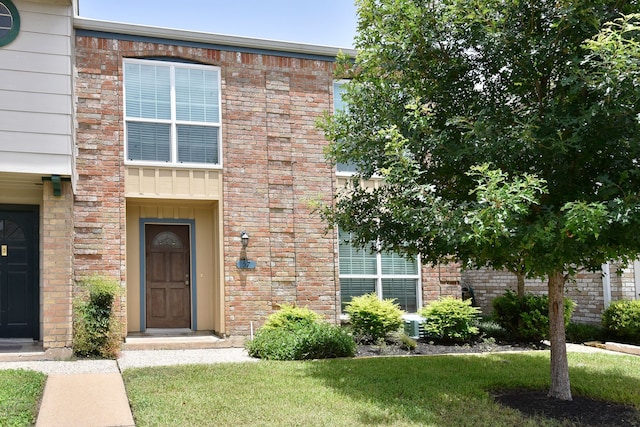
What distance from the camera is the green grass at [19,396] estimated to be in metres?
6.05

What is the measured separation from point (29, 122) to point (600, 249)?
25.8 ft

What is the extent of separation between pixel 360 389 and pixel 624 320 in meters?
7.10

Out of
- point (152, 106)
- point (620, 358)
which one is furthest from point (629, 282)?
point (152, 106)

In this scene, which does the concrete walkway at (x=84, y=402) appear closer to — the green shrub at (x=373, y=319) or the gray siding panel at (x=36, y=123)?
the gray siding panel at (x=36, y=123)

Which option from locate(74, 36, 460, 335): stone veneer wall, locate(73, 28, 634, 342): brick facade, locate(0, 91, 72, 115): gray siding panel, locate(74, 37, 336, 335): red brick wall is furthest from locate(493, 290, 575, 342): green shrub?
locate(0, 91, 72, 115): gray siding panel

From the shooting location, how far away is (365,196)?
332 inches

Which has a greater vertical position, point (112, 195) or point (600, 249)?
point (112, 195)

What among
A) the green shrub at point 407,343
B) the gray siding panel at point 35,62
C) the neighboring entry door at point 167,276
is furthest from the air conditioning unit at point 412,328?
the gray siding panel at point 35,62

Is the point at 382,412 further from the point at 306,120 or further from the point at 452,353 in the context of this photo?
the point at 306,120

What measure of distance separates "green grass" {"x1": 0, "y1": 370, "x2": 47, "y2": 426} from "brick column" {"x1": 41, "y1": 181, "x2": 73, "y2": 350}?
1568 mm

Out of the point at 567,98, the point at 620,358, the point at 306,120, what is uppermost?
the point at 306,120

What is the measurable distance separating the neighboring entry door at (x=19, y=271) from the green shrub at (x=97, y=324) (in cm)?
122

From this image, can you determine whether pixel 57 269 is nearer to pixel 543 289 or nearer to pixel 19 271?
pixel 19 271

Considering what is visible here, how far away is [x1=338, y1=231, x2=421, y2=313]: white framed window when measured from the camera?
12.6 m
